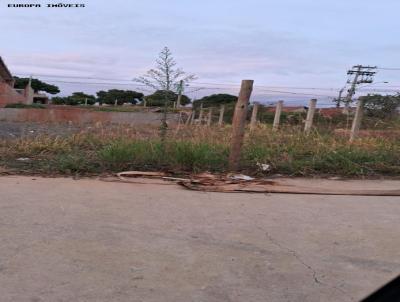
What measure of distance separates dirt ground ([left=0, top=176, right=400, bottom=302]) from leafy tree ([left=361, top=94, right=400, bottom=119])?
4811 mm

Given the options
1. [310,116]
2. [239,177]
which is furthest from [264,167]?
[310,116]

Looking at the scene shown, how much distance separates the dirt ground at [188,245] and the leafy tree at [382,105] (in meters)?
4.81

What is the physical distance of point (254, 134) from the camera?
31.4 ft

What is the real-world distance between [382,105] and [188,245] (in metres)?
7.70

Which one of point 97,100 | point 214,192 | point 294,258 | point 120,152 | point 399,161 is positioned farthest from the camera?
point 97,100

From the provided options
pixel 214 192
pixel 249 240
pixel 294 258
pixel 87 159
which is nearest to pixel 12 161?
pixel 87 159

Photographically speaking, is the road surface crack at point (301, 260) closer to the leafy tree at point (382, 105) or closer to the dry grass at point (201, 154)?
the dry grass at point (201, 154)

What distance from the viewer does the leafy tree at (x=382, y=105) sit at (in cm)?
1052

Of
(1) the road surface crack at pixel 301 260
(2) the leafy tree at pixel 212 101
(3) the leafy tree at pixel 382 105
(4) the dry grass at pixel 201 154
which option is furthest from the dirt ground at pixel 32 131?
(1) the road surface crack at pixel 301 260

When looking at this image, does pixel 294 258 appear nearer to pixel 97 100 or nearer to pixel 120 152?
pixel 120 152

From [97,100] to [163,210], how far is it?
76394mm

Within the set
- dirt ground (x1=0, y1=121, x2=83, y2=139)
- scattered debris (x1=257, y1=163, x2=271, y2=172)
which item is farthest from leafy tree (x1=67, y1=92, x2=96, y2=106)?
scattered debris (x1=257, y1=163, x2=271, y2=172)

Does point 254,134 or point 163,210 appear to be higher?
point 254,134

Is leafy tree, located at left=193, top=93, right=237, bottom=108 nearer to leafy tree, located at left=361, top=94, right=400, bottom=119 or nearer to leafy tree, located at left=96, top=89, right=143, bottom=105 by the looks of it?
leafy tree, located at left=361, top=94, right=400, bottom=119
